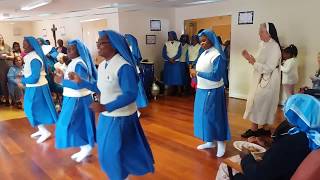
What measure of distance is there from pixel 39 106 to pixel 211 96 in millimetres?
2312

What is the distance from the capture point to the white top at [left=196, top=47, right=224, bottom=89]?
10.0ft

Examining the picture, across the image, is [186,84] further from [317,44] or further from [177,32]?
[317,44]

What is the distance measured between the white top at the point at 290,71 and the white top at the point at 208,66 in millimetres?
2406

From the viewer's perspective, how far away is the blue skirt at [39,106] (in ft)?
12.3

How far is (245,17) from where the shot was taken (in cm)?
596

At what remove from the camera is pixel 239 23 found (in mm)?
6109

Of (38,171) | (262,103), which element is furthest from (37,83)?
(262,103)

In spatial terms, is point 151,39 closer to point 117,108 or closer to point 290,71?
point 290,71

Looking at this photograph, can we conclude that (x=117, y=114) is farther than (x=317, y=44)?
No

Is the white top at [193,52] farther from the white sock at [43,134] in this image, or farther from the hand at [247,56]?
the white sock at [43,134]

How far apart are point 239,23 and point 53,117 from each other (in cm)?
431

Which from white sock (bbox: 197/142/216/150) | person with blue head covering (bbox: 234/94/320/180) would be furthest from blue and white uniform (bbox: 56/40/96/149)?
person with blue head covering (bbox: 234/94/320/180)

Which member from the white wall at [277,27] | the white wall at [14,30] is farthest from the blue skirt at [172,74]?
the white wall at [14,30]

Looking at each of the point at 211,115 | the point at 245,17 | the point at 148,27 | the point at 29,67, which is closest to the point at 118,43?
the point at 211,115
